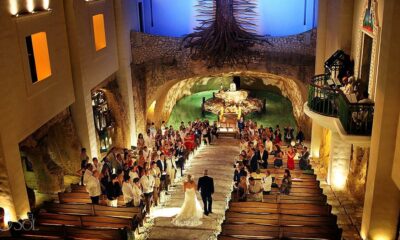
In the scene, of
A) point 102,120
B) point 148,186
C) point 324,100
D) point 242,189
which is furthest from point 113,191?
point 102,120

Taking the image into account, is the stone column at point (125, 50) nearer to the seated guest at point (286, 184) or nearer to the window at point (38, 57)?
the window at point (38, 57)

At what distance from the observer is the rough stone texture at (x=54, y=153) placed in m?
14.2

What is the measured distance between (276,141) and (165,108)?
9.00 metres

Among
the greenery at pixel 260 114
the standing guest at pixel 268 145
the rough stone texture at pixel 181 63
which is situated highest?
the rough stone texture at pixel 181 63

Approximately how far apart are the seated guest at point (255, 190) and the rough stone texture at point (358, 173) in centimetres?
330

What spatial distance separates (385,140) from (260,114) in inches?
662

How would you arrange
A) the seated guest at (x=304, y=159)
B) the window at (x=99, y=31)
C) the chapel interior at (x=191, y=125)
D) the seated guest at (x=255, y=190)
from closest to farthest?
the chapel interior at (x=191, y=125)
the seated guest at (x=255, y=190)
the seated guest at (x=304, y=159)
the window at (x=99, y=31)

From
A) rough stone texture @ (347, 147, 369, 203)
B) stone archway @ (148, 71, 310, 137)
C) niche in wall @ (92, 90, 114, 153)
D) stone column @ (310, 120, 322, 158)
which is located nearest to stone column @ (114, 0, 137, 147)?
niche in wall @ (92, 90, 114, 153)

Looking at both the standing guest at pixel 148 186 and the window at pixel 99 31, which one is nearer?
the standing guest at pixel 148 186

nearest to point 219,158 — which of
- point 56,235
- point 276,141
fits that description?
point 276,141

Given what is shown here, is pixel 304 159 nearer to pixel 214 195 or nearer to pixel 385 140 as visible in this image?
pixel 214 195

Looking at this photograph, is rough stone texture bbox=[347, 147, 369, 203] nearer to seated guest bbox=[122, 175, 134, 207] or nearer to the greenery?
seated guest bbox=[122, 175, 134, 207]

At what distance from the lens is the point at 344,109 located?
38.6 feet

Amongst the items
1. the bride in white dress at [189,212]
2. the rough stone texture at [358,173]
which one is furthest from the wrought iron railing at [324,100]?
the bride in white dress at [189,212]
